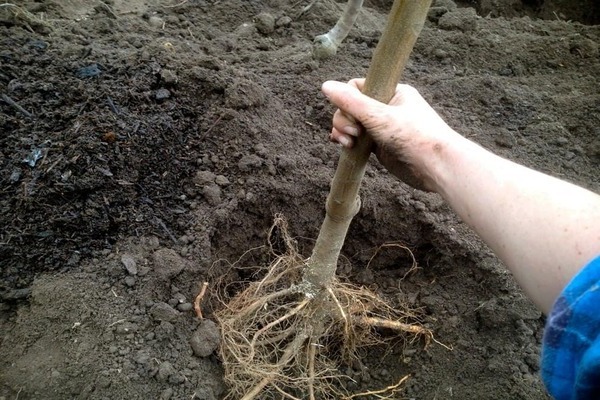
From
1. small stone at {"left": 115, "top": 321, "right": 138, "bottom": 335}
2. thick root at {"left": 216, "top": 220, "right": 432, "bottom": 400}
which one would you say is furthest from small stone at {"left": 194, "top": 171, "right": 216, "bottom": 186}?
small stone at {"left": 115, "top": 321, "right": 138, "bottom": 335}

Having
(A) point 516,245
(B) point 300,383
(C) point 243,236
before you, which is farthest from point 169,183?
(A) point 516,245

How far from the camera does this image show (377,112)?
114 cm

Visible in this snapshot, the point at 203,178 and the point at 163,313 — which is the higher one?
the point at 203,178

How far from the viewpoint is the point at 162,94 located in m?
1.93

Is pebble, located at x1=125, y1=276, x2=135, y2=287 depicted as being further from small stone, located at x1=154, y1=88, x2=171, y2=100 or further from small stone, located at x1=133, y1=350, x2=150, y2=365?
small stone, located at x1=154, y1=88, x2=171, y2=100

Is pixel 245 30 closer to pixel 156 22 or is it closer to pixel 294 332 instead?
pixel 156 22

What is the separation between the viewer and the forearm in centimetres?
92

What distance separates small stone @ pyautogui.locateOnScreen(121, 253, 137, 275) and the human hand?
0.76 meters

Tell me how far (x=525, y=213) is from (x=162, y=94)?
1.39 m

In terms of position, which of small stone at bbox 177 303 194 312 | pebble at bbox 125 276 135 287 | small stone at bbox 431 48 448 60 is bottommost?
small stone at bbox 177 303 194 312

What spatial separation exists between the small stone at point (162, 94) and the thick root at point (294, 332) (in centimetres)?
66

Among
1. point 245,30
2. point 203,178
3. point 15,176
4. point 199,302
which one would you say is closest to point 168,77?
point 203,178

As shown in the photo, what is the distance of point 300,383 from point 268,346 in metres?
0.19

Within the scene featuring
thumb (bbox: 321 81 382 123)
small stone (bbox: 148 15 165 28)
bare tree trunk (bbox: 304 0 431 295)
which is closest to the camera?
bare tree trunk (bbox: 304 0 431 295)
